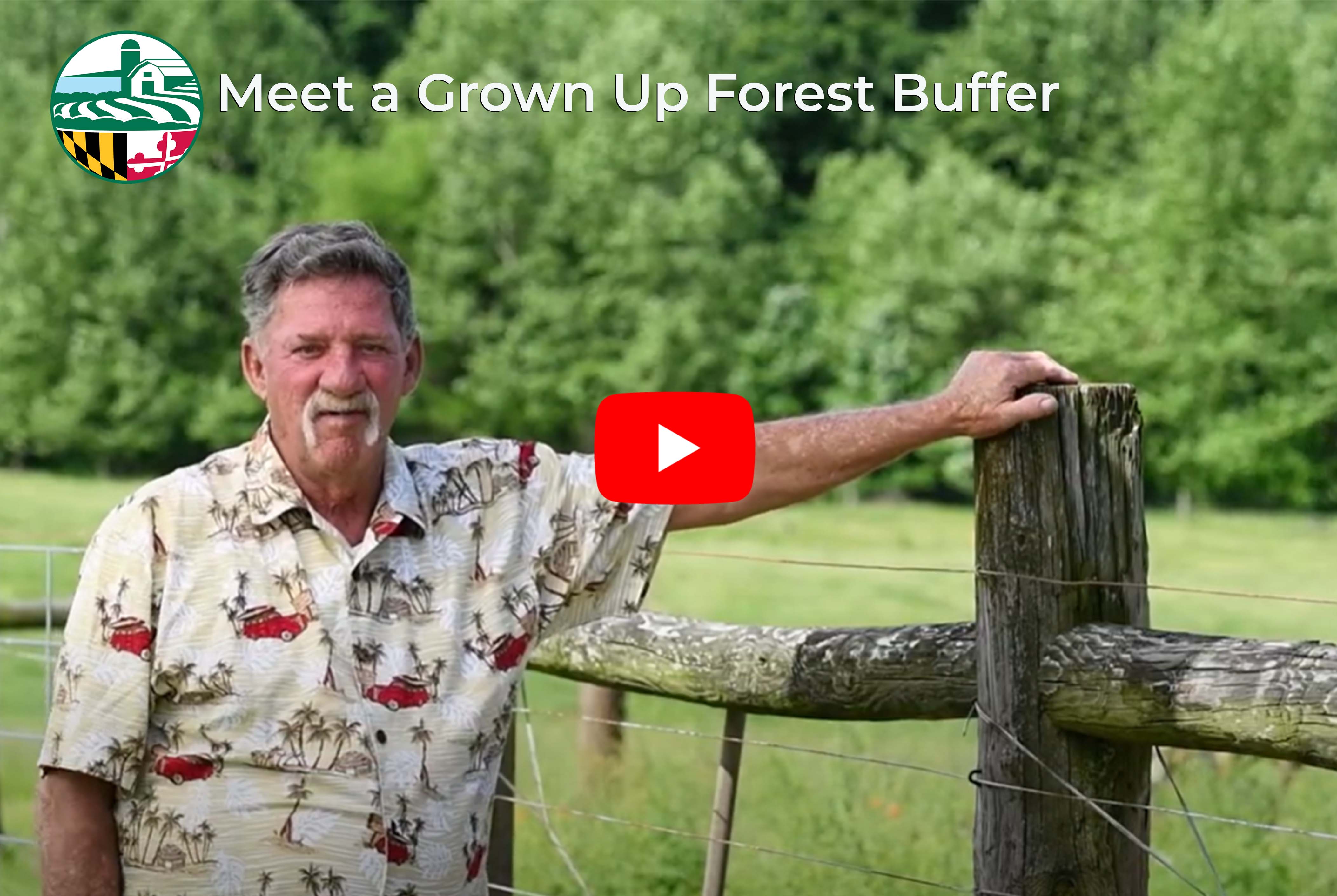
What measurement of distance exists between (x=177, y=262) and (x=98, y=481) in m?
5.47

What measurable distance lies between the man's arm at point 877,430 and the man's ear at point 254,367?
2.04ft

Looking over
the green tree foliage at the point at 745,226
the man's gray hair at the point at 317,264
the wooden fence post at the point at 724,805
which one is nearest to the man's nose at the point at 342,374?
the man's gray hair at the point at 317,264

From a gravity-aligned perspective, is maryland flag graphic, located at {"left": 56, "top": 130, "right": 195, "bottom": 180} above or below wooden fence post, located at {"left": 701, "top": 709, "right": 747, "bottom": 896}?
above

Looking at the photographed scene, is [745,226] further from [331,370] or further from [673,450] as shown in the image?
[331,370]

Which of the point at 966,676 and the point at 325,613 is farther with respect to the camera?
the point at 966,676

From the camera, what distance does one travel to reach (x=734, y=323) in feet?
142

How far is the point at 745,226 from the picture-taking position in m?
43.7

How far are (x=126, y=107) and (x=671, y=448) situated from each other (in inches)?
908

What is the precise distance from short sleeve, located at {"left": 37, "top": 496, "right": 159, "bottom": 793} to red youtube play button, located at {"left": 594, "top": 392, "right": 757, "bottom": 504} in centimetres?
66

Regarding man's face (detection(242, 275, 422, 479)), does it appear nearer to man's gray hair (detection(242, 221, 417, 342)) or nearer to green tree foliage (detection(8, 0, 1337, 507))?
man's gray hair (detection(242, 221, 417, 342))

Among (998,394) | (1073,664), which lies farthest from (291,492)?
(1073,664)

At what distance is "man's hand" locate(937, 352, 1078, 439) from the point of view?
2.57 meters

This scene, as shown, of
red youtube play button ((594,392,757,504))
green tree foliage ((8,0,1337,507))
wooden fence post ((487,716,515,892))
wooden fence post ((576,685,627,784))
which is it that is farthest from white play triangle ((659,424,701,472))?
green tree foliage ((8,0,1337,507))

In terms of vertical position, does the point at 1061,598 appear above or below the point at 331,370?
below
